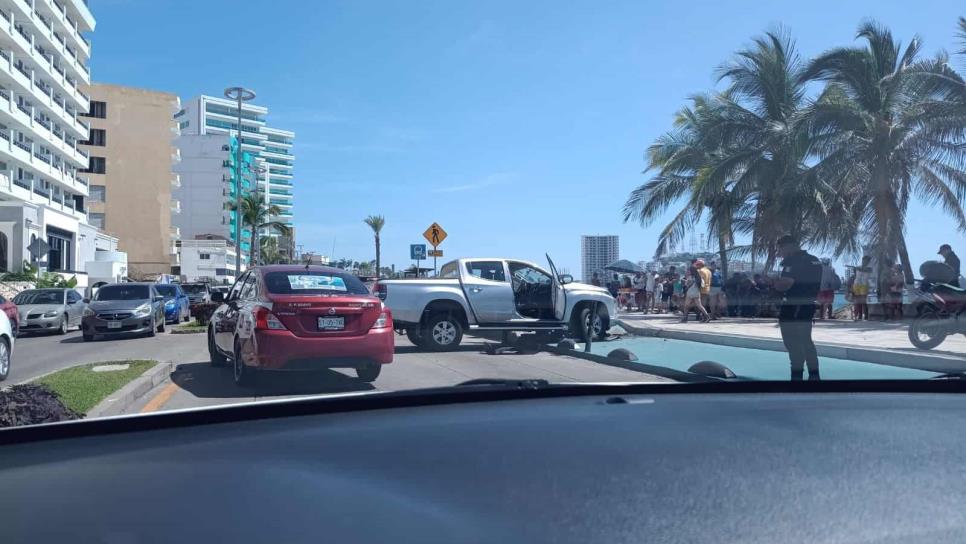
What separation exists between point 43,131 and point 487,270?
42586mm

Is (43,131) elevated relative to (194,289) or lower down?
elevated

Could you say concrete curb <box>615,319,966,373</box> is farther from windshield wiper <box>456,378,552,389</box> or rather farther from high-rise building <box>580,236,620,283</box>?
high-rise building <box>580,236,620,283</box>

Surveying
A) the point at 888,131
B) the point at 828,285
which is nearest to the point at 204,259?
the point at 888,131

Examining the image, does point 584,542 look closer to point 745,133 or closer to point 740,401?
point 740,401

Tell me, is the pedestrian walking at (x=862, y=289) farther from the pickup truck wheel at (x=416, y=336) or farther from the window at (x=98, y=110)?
the window at (x=98, y=110)

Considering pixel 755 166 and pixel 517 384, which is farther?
pixel 755 166

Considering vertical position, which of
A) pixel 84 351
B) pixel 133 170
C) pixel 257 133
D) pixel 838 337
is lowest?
pixel 84 351

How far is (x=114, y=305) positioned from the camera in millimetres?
18922

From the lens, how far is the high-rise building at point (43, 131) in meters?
40.2

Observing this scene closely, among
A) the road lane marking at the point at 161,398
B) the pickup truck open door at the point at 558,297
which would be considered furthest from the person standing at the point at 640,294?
the road lane marking at the point at 161,398

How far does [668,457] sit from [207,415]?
1.88m

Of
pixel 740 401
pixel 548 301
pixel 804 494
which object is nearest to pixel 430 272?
pixel 548 301

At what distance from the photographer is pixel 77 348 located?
16.8 metres

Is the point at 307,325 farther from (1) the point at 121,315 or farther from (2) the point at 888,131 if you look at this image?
(2) the point at 888,131
